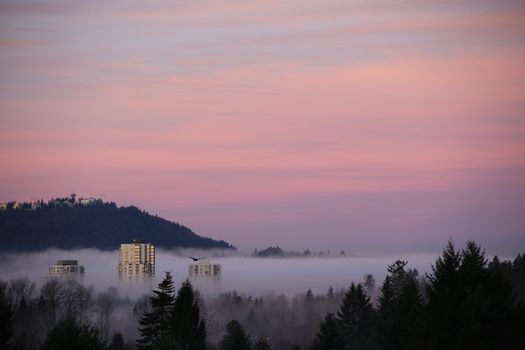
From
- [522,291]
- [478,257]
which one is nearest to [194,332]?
[478,257]

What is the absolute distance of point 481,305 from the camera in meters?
62.5

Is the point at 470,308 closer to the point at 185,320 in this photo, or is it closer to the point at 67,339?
the point at 67,339

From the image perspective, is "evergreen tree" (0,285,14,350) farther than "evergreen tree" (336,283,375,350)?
No

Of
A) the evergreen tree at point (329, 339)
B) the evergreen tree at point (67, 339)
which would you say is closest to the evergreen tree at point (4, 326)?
the evergreen tree at point (67, 339)

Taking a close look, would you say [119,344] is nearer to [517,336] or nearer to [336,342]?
[336,342]

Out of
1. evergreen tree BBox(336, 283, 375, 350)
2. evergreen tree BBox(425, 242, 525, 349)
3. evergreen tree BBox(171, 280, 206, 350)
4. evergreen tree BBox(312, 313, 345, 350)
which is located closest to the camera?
evergreen tree BBox(425, 242, 525, 349)

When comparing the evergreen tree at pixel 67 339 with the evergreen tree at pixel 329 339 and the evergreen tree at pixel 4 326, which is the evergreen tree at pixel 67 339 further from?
the evergreen tree at pixel 329 339

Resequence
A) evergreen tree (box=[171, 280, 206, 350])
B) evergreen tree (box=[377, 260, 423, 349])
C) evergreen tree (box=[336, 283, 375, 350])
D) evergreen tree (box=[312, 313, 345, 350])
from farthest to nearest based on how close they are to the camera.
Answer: evergreen tree (box=[336, 283, 375, 350]), evergreen tree (box=[312, 313, 345, 350]), evergreen tree (box=[171, 280, 206, 350]), evergreen tree (box=[377, 260, 423, 349])

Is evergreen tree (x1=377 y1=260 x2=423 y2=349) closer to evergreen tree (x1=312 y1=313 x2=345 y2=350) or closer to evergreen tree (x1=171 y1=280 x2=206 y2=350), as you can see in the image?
evergreen tree (x1=312 y1=313 x2=345 y2=350)

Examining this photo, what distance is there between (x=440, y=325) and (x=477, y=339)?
8.05ft

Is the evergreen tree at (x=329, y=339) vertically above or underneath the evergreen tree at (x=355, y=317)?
underneath

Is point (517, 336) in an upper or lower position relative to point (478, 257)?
lower

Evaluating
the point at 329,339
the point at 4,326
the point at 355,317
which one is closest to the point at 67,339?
the point at 4,326

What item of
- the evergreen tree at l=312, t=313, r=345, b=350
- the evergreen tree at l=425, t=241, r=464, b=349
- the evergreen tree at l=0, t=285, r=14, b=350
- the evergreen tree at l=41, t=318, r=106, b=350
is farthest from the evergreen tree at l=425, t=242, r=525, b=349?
the evergreen tree at l=312, t=313, r=345, b=350
